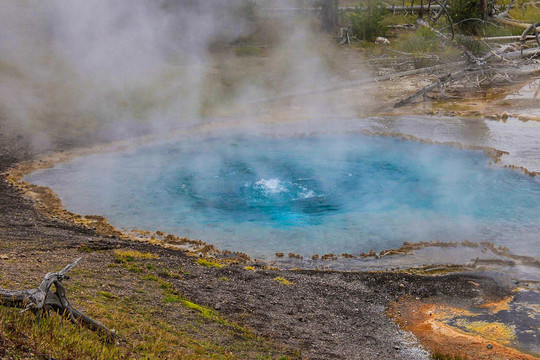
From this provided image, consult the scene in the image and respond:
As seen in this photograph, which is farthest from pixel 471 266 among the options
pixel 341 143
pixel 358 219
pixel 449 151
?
pixel 341 143

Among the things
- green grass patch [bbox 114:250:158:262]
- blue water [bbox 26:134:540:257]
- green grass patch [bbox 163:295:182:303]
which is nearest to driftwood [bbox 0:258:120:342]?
green grass patch [bbox 163:295:182:303]

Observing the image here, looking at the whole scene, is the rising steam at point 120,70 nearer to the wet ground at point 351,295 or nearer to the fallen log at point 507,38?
the fallen log at point 507,38

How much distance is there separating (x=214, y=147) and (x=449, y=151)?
16.8 ft

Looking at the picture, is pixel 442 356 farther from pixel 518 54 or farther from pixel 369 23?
pixel 369 23

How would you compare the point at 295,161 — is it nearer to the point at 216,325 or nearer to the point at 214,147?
the point at 214,147

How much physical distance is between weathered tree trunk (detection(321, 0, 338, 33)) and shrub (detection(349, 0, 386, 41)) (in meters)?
0.88

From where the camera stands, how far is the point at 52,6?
1769 centimetres

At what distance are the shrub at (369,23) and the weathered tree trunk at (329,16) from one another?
875 millimetres

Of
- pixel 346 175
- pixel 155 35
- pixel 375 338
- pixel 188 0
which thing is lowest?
pixel 375 338

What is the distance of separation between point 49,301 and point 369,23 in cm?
1854

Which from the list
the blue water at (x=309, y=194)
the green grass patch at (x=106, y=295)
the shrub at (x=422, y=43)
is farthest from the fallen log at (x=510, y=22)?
the green grass patch at (x=106, y=295)

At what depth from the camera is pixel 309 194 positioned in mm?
10164

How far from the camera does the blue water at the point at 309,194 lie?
880cm

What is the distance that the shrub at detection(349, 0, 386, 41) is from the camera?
818 inches
